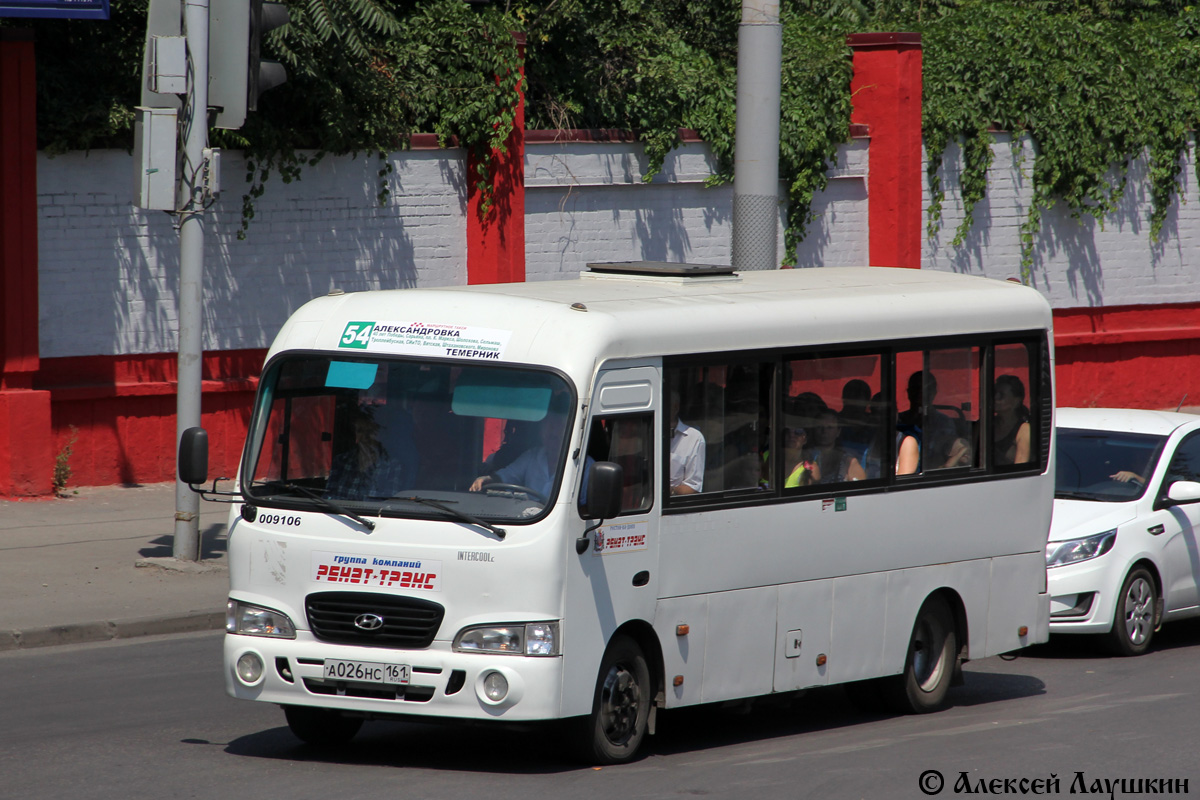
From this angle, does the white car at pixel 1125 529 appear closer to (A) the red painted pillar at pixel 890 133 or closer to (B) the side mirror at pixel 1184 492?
(B) the side mirror at pixel 1184 492

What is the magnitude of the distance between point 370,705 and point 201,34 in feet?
20.9

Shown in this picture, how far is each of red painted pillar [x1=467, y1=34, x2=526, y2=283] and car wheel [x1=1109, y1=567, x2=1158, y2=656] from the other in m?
8.25

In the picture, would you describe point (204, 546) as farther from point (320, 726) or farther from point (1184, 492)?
point (1184, 492)

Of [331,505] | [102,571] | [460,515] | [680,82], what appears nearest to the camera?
[460,515]

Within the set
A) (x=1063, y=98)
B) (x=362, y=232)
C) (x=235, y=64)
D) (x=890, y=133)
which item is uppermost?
(x=1063, y=98)

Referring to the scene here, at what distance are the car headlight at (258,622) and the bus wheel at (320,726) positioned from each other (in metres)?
0.52

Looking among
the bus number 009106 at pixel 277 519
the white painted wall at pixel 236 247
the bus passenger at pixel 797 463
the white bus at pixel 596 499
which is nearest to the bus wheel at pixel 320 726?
the white bus at pixel 596 499

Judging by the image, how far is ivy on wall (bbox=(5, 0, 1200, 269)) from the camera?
15617 millimetres

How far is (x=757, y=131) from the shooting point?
13.8 metres

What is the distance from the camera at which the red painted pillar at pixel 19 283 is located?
14.5 m

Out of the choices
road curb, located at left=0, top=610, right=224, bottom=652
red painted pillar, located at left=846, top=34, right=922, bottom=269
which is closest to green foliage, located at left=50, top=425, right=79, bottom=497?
road curb, located at left=0, top=610, right=224, bottom=652

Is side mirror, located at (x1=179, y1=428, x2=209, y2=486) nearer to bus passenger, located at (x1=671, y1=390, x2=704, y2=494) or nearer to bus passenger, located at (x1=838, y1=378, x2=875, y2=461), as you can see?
bus passenger, located at (x1=671, y1=390, x2=704, y2=494)

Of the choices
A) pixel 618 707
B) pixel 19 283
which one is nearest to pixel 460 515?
pixel 618 707

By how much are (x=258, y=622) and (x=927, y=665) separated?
3935mm
